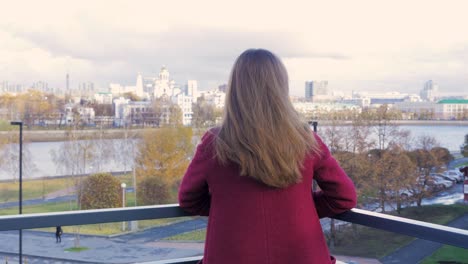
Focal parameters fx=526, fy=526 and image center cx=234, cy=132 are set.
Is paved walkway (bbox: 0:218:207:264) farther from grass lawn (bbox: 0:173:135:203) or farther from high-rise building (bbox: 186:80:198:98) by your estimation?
high-rise building (bbox: 186:80:198:98)

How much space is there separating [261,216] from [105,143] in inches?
828

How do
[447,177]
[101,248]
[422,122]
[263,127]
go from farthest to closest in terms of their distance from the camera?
[422,122] < [447,177] < [101,248] < [263,127]

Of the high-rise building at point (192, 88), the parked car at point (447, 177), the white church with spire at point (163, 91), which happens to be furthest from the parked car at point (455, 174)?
the high-rise building at point (192, 88)

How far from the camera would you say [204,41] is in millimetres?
25109

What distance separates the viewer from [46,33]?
37094 millimetres

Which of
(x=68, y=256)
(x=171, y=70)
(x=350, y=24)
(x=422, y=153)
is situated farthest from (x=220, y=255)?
(x=171, y=70)

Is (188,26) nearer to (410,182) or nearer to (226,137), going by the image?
(410,182)

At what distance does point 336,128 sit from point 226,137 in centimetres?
1417

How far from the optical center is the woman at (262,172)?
130 centimetres

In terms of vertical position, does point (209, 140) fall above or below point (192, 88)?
below

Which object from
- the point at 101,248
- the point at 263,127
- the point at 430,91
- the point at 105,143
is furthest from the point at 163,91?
the point at 263,127

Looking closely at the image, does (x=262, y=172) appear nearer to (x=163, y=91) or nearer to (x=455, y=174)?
(x=455, y=174)

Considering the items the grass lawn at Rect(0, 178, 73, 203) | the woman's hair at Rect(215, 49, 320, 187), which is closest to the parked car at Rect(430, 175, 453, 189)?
the grass lawn at Rect(0, 178, 73, 203)

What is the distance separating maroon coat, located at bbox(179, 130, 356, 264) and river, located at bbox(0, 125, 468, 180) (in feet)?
56.5
